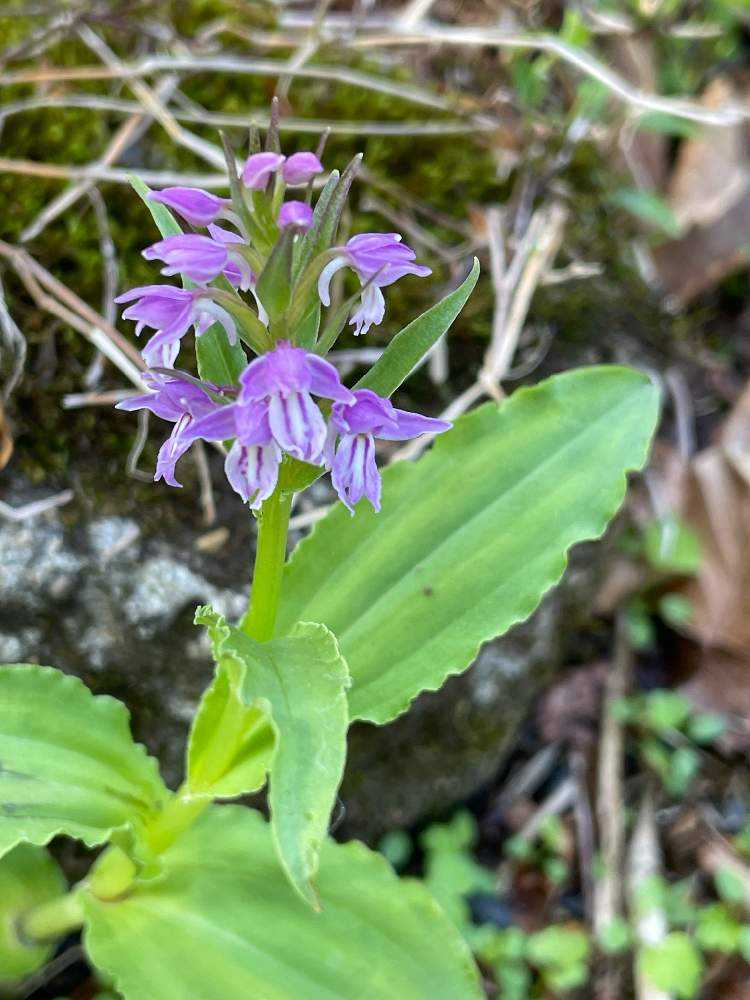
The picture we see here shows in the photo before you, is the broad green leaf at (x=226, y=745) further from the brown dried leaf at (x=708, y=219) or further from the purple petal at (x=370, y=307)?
the brown dried leaf at (x=708, y=219)

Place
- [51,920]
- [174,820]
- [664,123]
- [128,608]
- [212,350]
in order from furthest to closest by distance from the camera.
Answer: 1. [664,123]
2. [128,608]
3. [51,920]
4. [174,820]
5. [212,350]

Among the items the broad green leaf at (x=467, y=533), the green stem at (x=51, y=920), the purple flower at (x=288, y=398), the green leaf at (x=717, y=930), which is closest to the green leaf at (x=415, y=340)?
the purple flower at (x=288, y=398)

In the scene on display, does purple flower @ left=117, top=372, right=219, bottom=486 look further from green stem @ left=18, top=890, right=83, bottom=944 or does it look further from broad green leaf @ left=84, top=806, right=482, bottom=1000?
green stem @ left=18, top=890, right=83, bottom=944

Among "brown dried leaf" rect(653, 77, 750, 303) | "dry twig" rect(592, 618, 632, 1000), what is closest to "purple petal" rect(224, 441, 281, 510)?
"dry twig" rect(592, 618, 632, 1000)

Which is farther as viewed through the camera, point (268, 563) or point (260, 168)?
point (268, 563)

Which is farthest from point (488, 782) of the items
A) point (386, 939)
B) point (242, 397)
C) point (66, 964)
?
point (242, 397)

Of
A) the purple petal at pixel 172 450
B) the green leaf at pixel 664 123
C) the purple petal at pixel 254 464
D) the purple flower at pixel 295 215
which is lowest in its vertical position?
the green leaf at pixel 664 123

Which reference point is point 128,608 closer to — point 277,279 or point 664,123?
point 277,279

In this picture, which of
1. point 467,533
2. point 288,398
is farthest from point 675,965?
point 288,398
